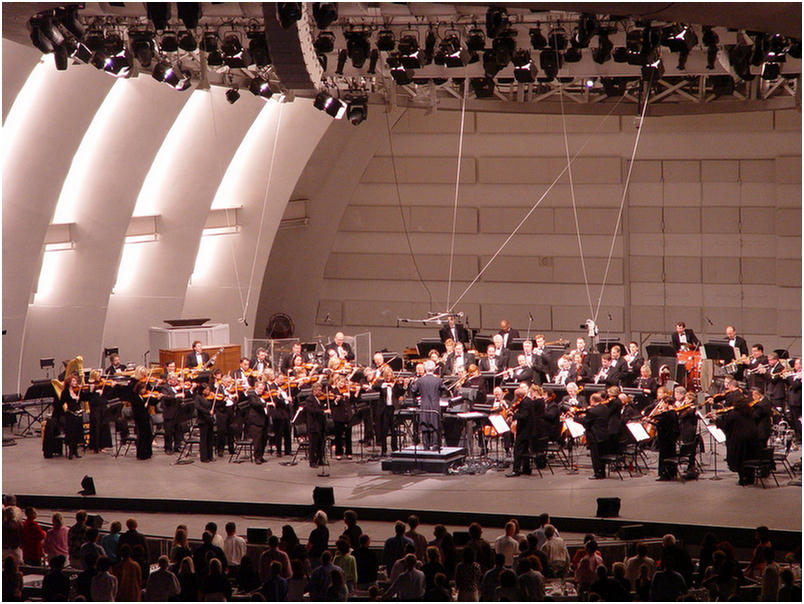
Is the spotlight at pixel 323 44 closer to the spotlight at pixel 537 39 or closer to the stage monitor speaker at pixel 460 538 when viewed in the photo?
the spotlight at pixel 537 39

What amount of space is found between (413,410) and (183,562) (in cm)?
682

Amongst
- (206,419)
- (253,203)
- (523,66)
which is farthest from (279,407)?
(253,203)

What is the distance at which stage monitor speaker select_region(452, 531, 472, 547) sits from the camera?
1196 centimetres

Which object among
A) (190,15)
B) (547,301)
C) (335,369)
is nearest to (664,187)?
(547,301)

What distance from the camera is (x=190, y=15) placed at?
1308 cm

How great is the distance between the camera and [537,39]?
16.9m

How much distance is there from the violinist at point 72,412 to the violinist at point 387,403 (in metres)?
4.26

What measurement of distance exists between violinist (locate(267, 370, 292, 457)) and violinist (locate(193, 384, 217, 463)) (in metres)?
0.81

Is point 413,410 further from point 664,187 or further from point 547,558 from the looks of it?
point 664,187

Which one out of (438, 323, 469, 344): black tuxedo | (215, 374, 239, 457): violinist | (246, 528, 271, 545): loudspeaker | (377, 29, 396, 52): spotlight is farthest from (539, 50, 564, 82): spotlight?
(246, 528, 271, 545): loudspeaker

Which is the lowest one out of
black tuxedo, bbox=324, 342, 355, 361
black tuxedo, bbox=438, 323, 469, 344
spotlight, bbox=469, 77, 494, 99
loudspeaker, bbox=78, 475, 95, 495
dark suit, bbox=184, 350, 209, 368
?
loudspeaker, bbox=78, 475, 95, 495

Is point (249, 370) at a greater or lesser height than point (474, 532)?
greater

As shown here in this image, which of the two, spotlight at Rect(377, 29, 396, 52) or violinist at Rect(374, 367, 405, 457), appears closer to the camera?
spotlight at Rect(377, 29, 396, 52)

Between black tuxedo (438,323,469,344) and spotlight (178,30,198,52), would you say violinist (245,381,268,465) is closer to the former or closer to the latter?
spotlight (178,30,198,52)
